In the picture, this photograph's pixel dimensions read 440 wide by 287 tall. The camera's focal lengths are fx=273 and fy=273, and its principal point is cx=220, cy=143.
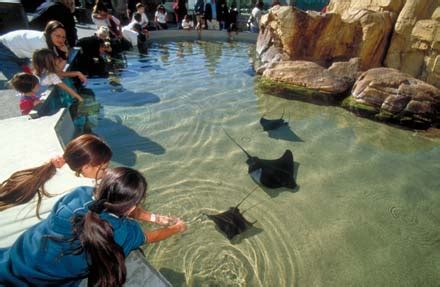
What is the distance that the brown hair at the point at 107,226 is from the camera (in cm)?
138

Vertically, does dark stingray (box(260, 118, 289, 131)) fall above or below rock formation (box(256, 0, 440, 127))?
below

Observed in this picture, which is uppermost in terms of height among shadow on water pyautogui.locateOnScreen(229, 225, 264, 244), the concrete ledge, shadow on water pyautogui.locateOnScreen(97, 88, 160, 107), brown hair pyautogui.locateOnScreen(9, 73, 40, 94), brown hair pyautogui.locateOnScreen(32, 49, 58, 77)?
brown hair pyautogui.locateOnScreen(32, 49, 58, 77)

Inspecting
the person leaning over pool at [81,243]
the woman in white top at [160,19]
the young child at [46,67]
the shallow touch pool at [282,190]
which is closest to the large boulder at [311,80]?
the shallow touch pool at [282,190]

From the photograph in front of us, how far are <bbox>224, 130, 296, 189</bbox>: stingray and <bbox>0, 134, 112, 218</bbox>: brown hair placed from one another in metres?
2.29

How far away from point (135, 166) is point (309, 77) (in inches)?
219

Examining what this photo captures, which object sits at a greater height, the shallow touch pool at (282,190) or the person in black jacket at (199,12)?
the person in black jacket at (199,12)

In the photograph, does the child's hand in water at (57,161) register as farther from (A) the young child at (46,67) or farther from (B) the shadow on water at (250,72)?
(B) the shadow on water at (250,72)

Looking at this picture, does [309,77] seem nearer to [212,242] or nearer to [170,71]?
[170,71]

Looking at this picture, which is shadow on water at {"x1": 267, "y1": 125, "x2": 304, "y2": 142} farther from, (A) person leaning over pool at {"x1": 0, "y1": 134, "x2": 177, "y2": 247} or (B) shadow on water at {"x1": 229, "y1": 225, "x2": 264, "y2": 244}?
(A) person leaning over pool at {"x1": 0, "y1": 134, "x2": 177, "y2": 247}

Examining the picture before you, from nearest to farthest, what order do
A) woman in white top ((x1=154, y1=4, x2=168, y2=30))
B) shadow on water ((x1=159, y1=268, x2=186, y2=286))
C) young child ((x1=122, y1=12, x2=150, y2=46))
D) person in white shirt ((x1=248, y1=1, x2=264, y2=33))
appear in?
1. shadow on water ((x1=159, y1=268, x2=186, y2=286))
2. young child ((x1=122, y1=12, x2=150, y2=46))
3. person in white shirt ((x1=248, y1=1, x2=264, y2=33))
4. woman in white top ((x1=154, y1=4, x2=168, y2=30))

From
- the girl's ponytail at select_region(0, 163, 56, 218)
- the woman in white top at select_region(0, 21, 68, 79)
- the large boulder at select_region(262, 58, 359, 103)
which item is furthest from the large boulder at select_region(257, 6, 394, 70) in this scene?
the girl's ponytail at select_region(0, 163, 56, 218)

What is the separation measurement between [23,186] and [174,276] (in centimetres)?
157

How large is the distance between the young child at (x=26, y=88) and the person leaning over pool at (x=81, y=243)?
2.77 meters

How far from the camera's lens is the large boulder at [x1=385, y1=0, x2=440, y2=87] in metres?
7.30
